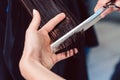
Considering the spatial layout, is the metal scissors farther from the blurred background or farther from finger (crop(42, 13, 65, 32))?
the blurred background

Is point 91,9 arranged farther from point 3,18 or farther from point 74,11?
point 3,18

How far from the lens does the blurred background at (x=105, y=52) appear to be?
1302 mm

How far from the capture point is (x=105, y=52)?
1.44m

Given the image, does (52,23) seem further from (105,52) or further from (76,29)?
(105,52)

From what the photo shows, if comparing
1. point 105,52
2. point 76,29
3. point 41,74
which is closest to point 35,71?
point 41,74

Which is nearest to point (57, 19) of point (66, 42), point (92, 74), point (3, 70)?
point (66, 42)

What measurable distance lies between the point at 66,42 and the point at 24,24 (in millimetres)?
230

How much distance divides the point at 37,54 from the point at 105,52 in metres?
0.95

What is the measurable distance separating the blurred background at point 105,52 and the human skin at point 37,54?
0.67 m

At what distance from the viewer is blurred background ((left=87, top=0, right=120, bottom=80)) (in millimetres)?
1302

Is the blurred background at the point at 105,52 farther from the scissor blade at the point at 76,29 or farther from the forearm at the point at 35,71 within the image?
the forearm at the point at 35,71

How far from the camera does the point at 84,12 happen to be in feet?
3.60

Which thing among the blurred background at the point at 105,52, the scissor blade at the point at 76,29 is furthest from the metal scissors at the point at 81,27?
the blurred background at the point at 105,52

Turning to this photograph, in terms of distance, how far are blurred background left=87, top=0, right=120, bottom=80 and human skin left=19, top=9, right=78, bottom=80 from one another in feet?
2.20
